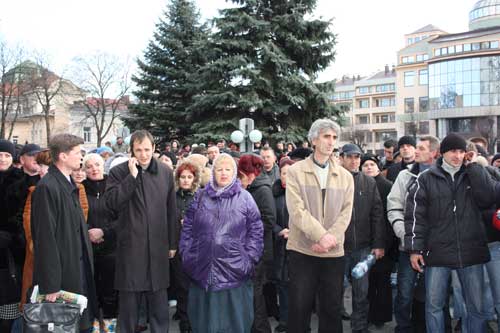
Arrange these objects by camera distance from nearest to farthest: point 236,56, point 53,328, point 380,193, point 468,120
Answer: point 53,328 < point 380,193 < point 236,56 < point 468,120

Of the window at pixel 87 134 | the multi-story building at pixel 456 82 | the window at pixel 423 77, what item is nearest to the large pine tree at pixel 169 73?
the window at pixel 87 134

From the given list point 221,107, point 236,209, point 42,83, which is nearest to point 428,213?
point 236,209

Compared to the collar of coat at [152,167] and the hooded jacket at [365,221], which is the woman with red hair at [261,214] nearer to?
the hooded jacket at [365,221]

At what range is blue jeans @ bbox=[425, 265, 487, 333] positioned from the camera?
4.60 m

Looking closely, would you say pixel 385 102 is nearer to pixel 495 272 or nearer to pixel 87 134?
pixel 87 134

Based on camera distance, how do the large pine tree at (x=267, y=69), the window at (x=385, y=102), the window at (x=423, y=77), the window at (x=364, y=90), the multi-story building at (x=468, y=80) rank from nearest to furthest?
the large pine tree at (x=267, y=69) < the multi-story building at (x=468, y=80) < the window at (x=423, y=77) < the window at (x=385, y=102) < the window at (x=364, y=90)

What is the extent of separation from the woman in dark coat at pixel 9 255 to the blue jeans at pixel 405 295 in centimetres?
421

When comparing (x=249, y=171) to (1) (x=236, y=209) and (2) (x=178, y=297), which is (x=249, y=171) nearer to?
(1) (x=236, y=209)

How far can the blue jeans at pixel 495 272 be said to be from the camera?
461 centimetres

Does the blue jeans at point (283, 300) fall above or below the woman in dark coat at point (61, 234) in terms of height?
below

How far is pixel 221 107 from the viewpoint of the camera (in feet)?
64.3

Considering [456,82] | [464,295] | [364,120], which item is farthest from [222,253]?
[364,120]

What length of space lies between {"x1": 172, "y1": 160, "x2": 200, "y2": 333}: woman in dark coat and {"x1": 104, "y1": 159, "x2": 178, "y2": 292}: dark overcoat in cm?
98

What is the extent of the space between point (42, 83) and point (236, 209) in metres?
46.0
